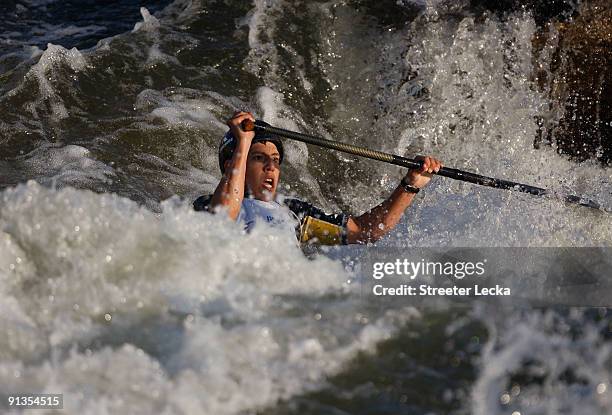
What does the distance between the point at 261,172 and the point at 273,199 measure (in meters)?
0.18

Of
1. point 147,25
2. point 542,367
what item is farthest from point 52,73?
point 542,367

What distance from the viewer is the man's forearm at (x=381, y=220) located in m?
5.16

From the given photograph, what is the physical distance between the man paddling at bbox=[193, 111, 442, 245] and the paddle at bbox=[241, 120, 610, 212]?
0.06 meters

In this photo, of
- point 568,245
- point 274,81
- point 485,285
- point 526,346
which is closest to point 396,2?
point 274,81

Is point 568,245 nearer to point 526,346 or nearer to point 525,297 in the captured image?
point 525,297

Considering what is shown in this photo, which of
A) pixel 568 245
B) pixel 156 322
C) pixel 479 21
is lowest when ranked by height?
pixel 156 322

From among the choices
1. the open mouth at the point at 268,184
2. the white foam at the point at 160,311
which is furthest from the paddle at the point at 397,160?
the white foam at the point at 160,311

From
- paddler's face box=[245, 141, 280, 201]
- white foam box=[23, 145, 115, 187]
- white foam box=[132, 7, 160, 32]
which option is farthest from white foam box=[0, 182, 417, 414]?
white foam box=[132, 7, 160, 32]

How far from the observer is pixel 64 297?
3746 millimetres

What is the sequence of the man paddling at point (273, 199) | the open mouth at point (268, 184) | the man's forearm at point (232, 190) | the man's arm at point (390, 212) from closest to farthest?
the man's forearm at point (232, 190) → the man paddling at point (273, 199) → the open mouth at point (268, 184) → the man's arm at point (390, 212)

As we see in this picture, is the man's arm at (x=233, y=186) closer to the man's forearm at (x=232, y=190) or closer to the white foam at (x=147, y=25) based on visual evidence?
the man's forearm at (x=232, y=190)

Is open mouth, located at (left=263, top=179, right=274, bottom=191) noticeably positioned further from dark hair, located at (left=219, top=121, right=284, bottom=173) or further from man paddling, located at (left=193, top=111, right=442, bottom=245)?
dark hair, located at (left=219, top=121, right=284, bottom=173)

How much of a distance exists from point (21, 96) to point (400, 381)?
465 cm

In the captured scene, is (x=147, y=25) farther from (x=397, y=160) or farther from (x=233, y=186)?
(x=233, y=186)
